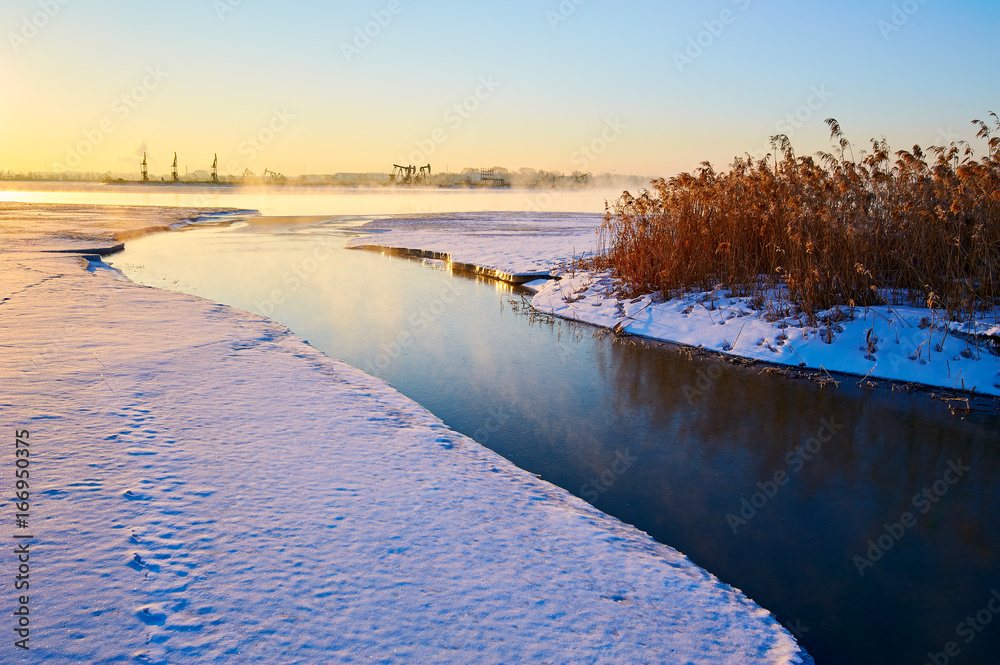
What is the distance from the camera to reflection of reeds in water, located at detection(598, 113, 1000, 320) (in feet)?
24.7

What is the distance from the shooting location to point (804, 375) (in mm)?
7238

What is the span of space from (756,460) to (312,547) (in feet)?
11.9

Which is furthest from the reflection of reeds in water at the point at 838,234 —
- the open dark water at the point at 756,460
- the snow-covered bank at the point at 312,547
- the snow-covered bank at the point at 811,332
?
the snow-covered bank at the point at 312,547

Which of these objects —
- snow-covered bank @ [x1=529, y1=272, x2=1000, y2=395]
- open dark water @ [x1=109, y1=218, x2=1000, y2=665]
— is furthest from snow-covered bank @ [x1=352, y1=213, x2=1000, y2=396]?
open dark water @ [x1=109, y1=218, x2=1000, y2=665]

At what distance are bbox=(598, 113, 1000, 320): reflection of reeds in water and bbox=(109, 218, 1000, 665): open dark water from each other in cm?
184

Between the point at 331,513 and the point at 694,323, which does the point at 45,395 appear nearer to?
the point at 331,513

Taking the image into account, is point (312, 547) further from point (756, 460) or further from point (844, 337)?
point (844, 337)

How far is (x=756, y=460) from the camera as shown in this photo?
16.5 feet

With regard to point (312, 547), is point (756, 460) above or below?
below

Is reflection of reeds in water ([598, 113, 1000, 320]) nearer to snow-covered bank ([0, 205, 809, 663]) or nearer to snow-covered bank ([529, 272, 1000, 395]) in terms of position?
snow-covered bank ([529, 272, 1000, 395])

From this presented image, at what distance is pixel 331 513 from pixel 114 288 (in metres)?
8.43

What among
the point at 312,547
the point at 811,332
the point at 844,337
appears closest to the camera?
the point at 312,547

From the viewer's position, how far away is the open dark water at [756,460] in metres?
3.29

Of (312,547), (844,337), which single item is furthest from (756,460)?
(312,547)
